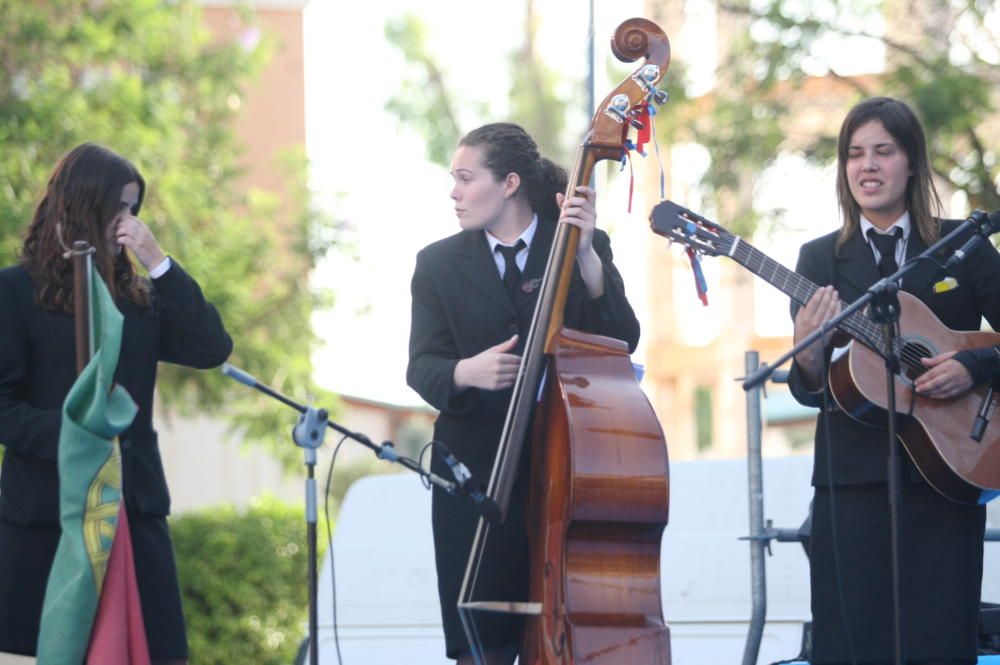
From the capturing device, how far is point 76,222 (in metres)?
4.28

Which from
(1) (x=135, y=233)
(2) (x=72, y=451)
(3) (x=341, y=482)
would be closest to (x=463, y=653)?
(2) (x=72, y=451)

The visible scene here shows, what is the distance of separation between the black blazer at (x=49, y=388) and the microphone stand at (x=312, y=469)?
50 centimetres

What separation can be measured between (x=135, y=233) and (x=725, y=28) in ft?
24.7

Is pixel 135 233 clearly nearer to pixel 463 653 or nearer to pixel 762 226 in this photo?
pixel 463 653

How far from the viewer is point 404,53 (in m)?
28.0

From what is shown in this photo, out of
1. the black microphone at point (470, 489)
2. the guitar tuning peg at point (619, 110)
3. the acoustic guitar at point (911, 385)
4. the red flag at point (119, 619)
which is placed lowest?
the red flag at point (119, 619)

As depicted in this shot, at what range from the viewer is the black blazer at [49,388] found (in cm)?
411

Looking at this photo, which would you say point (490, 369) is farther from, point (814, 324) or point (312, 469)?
point (814, 324)

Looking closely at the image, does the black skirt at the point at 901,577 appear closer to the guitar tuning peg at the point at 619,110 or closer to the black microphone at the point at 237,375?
the guitar tuning peg at the point at 619,110

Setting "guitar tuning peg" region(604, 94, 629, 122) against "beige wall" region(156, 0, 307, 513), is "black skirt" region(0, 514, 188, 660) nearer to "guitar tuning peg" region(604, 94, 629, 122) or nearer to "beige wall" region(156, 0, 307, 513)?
"guitar tuning peg" region(604, 94, 629, 122)

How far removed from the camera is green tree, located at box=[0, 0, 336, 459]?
11.3 m

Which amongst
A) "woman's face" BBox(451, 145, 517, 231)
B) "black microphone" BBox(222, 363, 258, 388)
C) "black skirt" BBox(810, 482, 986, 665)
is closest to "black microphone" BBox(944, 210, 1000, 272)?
"black skirt" BBox(810, 482, 986, 665)

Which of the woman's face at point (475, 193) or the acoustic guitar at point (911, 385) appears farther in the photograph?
the woman's face at point (475, 193)

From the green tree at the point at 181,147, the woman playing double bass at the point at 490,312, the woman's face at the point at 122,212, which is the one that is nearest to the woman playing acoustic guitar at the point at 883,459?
the woman playing double bass at the point at 490,312
